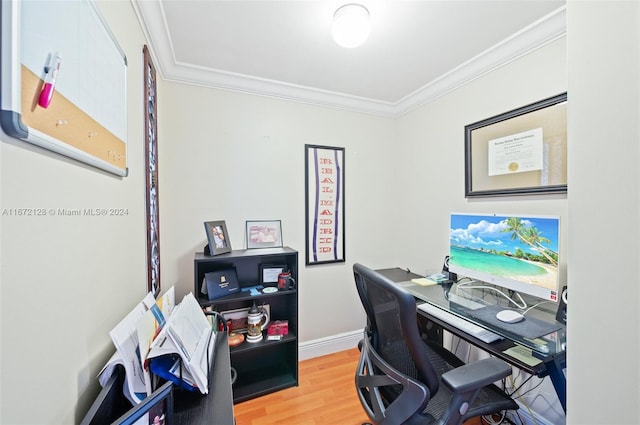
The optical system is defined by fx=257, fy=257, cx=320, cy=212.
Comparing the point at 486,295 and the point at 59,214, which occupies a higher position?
the point at 59,214

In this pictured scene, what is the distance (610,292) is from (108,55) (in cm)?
152

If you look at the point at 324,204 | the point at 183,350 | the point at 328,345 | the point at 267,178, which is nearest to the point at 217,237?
the point at 267,178

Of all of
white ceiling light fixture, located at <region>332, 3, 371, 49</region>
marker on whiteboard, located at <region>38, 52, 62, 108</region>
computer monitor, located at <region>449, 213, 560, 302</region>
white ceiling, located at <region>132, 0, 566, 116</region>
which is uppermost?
white ceiling, located at <region>132, 0, 566, 116</region>

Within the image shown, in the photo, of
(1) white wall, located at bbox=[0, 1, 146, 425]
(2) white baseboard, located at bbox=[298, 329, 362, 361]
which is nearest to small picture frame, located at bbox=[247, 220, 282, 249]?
(2) white baseboard, located at bbox=[298, 329, 362, 361]

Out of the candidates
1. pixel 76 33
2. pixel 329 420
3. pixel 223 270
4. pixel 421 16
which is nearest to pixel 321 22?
pixel 421 16

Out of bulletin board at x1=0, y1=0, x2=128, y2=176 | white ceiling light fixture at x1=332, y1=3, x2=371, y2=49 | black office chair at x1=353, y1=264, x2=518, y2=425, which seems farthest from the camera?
white ceiling light fixture at x1=332, y1=3, x2=371, y2=49

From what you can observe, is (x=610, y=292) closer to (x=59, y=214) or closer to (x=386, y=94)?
(x=59, y=214)

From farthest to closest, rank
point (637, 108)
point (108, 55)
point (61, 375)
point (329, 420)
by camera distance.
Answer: point (329, 420) → point (108, 55) → point (61, 375) → point (637, 108)

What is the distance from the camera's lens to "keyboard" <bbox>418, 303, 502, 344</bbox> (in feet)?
4.08

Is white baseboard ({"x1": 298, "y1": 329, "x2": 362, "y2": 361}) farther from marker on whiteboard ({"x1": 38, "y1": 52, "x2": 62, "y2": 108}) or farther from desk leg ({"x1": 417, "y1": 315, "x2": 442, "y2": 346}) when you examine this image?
marker on whiteboard ({"x1": 38, "y1": 52, "x2": 62, "y2": 108})

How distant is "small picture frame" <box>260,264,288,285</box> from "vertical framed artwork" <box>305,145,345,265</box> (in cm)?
35

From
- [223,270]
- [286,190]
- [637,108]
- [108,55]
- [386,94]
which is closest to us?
[637,108]

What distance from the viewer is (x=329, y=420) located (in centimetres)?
170

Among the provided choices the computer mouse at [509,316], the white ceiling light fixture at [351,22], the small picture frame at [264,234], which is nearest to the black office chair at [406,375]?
the computer mouse at [509,316]
